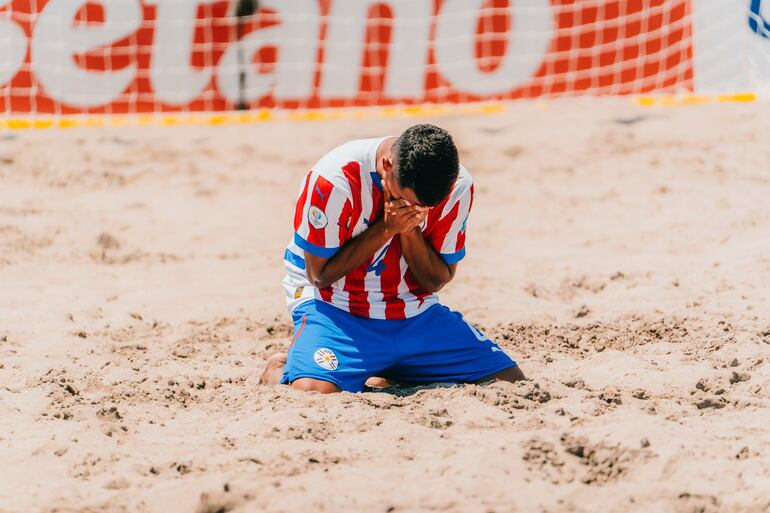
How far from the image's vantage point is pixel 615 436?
297 centimetres

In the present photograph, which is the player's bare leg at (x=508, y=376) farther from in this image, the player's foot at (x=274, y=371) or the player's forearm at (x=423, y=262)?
the player's foot at (x=274, y=371)

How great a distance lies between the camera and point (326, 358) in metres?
3.80

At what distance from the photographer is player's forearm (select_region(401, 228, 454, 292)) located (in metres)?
3.82

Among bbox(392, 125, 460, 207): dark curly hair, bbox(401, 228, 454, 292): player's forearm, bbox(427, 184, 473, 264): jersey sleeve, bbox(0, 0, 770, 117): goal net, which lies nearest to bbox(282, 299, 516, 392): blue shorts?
bbox(401, 228, 454, 292): player's forearm

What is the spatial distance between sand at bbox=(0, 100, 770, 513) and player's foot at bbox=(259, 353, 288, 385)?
0.09m

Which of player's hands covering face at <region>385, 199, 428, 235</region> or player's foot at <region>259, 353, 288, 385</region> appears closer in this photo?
player's hands covering face at <region>385, 199, 428, 235</region>

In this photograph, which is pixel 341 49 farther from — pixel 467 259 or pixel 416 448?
pixel 416 448

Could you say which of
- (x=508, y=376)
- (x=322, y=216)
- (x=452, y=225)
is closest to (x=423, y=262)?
(x=452, y=225)

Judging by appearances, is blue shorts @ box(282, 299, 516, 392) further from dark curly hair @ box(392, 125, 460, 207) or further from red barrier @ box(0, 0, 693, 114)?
red barrier @ box(0, 0, 693, 114)

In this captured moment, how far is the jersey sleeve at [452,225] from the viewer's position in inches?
149

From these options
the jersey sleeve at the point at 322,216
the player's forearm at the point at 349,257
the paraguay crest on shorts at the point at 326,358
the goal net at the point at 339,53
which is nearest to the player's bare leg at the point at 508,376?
the paraguay crest on shorts at the point at 326,358

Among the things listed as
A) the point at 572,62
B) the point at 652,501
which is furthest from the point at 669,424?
the point at 572,62

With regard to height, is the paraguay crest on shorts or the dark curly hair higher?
the dark curly hair

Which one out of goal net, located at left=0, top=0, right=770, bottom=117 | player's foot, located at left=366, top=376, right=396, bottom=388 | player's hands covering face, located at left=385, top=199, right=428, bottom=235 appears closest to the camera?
player's hands covering face, located at left=385, top=199, right=428, bottom=235
